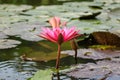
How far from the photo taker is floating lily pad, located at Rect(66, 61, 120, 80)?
1.64m

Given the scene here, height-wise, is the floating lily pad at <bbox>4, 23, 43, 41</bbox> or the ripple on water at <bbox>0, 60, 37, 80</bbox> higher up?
the floating lily pad at <bbox>4, 23, 43, 41</bbox>

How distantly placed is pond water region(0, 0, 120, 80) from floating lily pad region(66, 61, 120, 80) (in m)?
0.06

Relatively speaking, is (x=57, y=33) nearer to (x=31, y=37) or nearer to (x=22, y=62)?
(x=22, y=62)

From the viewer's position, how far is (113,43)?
2316 millimetres

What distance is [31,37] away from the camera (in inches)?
106

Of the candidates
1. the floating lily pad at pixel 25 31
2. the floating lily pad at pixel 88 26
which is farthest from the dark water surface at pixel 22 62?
the floating lily pad at pixel 88 26

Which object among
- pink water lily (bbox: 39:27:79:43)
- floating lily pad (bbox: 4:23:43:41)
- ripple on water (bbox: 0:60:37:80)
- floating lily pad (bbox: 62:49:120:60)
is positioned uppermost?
pink water lily (bbox: 39:27:79:43)

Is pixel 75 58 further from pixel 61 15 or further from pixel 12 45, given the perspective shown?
pixel 61 15

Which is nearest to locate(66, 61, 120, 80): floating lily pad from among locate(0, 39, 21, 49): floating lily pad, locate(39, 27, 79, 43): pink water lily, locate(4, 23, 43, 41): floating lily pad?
locate(39, 27, 79, 43): pink water lily

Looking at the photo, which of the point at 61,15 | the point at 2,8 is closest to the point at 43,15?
the point at 61,15

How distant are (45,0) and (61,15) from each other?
6.12 feet

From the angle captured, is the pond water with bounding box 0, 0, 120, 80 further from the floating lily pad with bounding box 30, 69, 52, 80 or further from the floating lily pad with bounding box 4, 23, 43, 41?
the floating lily pad with bounding box 30, 69, 52, 80

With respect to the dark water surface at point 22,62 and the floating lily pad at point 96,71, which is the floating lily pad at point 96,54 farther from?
the floating lily pad at point 96,71

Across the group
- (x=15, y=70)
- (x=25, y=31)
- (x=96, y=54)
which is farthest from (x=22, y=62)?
(x=25, y=31)
